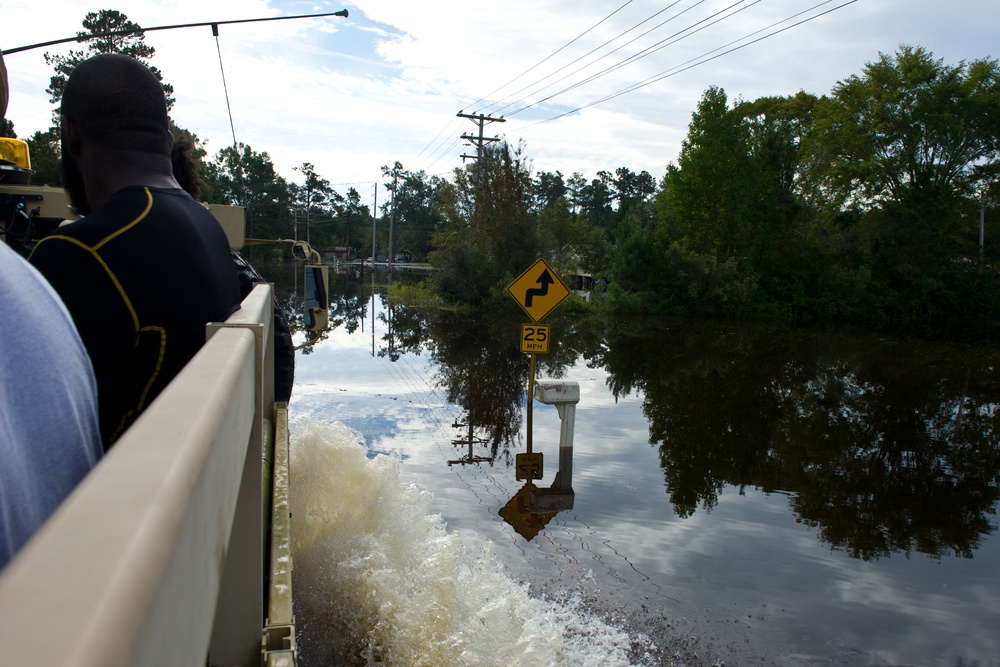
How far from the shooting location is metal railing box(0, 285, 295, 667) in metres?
0.42

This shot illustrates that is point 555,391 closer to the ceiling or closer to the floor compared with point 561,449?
closer to the ceiling

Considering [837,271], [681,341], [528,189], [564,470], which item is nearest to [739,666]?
[564,470]

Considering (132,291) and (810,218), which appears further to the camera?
(810,218)

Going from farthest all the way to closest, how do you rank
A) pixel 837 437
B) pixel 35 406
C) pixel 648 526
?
pixel 837 437 → pixel 648 526 → pixel 35 406

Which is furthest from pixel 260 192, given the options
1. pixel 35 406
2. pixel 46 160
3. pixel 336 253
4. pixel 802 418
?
pixel 35 406

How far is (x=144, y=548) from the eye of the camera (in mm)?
496

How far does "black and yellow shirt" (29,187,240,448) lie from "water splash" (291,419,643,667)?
303cm

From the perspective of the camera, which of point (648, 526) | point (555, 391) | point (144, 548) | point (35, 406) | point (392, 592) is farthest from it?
point (555, 391)

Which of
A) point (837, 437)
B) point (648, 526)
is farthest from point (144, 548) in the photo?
point (837, 437)

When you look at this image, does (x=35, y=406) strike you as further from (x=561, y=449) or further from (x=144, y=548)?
(x=561, y=449)

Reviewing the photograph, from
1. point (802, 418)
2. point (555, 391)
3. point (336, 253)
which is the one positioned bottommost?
point (336, 253)

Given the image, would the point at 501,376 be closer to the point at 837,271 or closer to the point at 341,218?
the point at 837,271

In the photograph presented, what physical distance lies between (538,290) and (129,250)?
8543 millimetres

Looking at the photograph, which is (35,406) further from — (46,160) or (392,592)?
(46,160)
